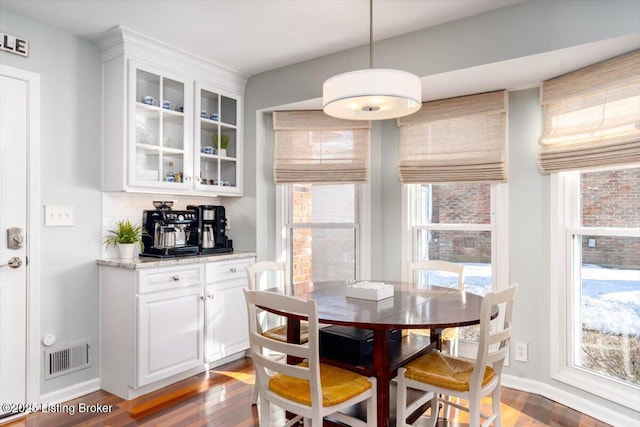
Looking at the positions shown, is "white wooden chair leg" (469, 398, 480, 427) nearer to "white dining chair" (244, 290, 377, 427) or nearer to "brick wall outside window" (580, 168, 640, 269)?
"white dining chair" (244, 290, 377, 427)

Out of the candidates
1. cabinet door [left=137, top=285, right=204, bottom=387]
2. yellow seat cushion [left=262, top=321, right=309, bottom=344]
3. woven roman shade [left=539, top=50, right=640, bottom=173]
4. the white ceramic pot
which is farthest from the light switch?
woven roman shade [left=539, top=50, right=640, bottom=173]

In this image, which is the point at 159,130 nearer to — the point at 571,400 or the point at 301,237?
the point at 301,237

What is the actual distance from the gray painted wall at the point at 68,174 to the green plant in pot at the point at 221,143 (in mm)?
922

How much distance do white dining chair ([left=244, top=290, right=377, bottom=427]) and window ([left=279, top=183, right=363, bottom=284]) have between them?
1725 mm

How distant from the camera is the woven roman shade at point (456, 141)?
10.2 ft

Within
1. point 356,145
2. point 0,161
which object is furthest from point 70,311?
point 356,145

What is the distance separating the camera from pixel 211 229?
3668mm

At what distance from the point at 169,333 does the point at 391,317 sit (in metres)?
1.81

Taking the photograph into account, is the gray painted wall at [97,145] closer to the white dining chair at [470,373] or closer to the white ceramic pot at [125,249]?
the white ceramic pot at [125,249]

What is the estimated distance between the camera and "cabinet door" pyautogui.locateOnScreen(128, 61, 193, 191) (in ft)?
9.95

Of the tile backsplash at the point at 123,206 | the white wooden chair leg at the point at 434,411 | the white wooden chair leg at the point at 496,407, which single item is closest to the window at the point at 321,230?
the tile backsplash at the point at 123,206

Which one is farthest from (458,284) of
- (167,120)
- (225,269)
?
(167,120)

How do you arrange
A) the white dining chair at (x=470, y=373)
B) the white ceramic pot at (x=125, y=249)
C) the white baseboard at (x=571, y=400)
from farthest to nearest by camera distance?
the white ceramic pot at (x=125, y=249) < the white baseboard at (x=571, y=400) < the white dining chair at (x=470, y=373)

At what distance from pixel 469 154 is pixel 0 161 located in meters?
3.15
